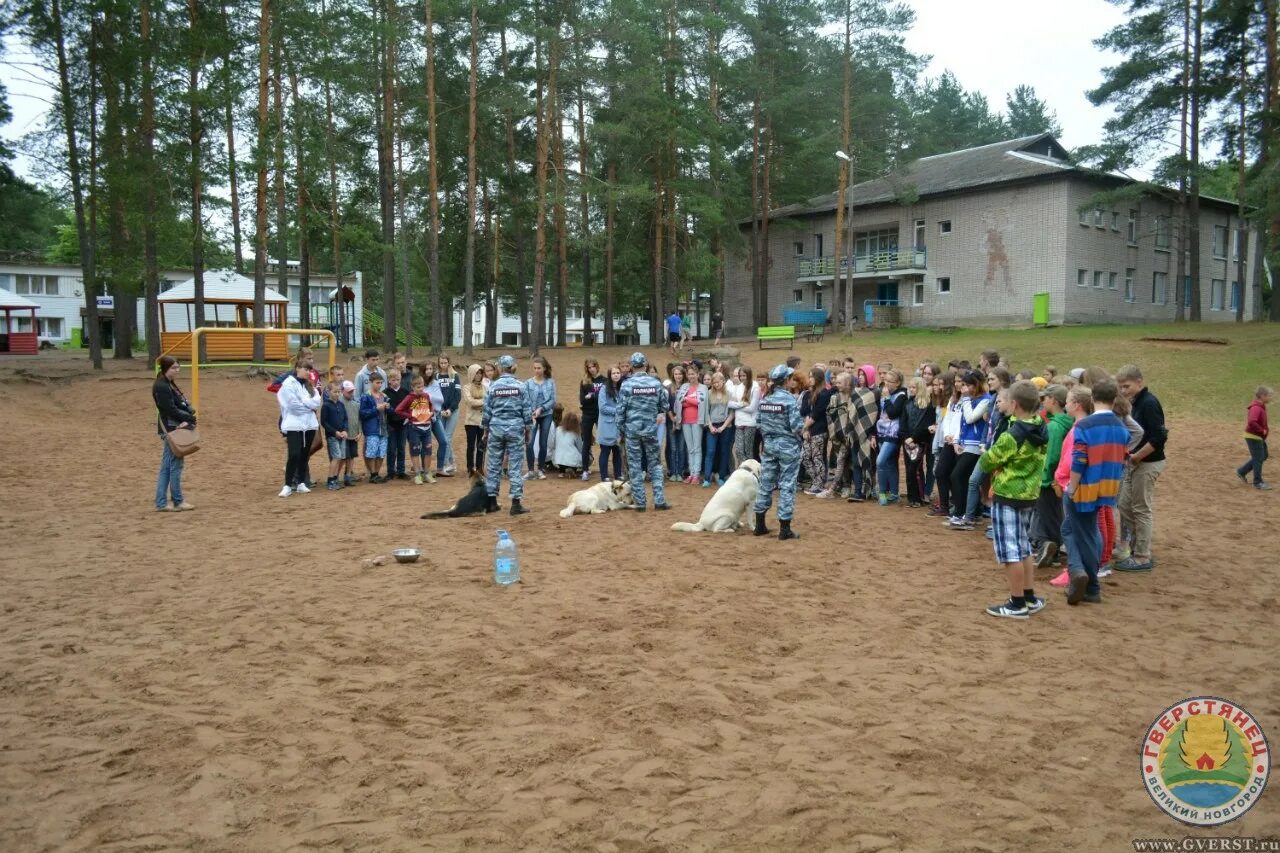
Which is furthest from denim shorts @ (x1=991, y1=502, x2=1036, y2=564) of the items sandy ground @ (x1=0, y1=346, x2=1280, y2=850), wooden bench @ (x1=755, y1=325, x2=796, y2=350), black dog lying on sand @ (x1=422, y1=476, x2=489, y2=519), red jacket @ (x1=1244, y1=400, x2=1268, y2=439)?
wooden bench @ (x1=755, y1=325, x2=796, y2=350)

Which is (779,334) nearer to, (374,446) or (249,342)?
(249,342)

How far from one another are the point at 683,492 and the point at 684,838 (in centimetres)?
962

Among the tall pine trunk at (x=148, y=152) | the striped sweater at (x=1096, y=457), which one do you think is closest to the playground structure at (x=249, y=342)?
the tall pine trunk at (x=148, y=152)

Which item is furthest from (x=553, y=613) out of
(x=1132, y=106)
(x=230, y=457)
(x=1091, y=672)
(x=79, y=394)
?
(x=1132, y=106)

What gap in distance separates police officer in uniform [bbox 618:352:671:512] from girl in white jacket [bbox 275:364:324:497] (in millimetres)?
4584

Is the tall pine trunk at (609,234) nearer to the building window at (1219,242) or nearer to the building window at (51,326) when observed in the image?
the building window at (1219,242)

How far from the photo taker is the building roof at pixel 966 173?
39.3 m

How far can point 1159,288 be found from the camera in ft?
151

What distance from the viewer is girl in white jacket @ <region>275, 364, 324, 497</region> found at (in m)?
12.6

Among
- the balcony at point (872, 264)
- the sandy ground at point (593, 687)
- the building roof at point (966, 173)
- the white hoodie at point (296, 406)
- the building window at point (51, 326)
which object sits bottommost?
the sandy ground at point (593, 687)

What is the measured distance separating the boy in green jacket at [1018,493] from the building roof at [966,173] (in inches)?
1324

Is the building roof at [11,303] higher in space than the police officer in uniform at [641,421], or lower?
higher

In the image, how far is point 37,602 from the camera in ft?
24.2

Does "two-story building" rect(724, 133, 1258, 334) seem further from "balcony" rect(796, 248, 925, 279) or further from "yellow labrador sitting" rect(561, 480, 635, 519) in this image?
"yellow labrador sitting" rect(561, 480, 635, 519)
